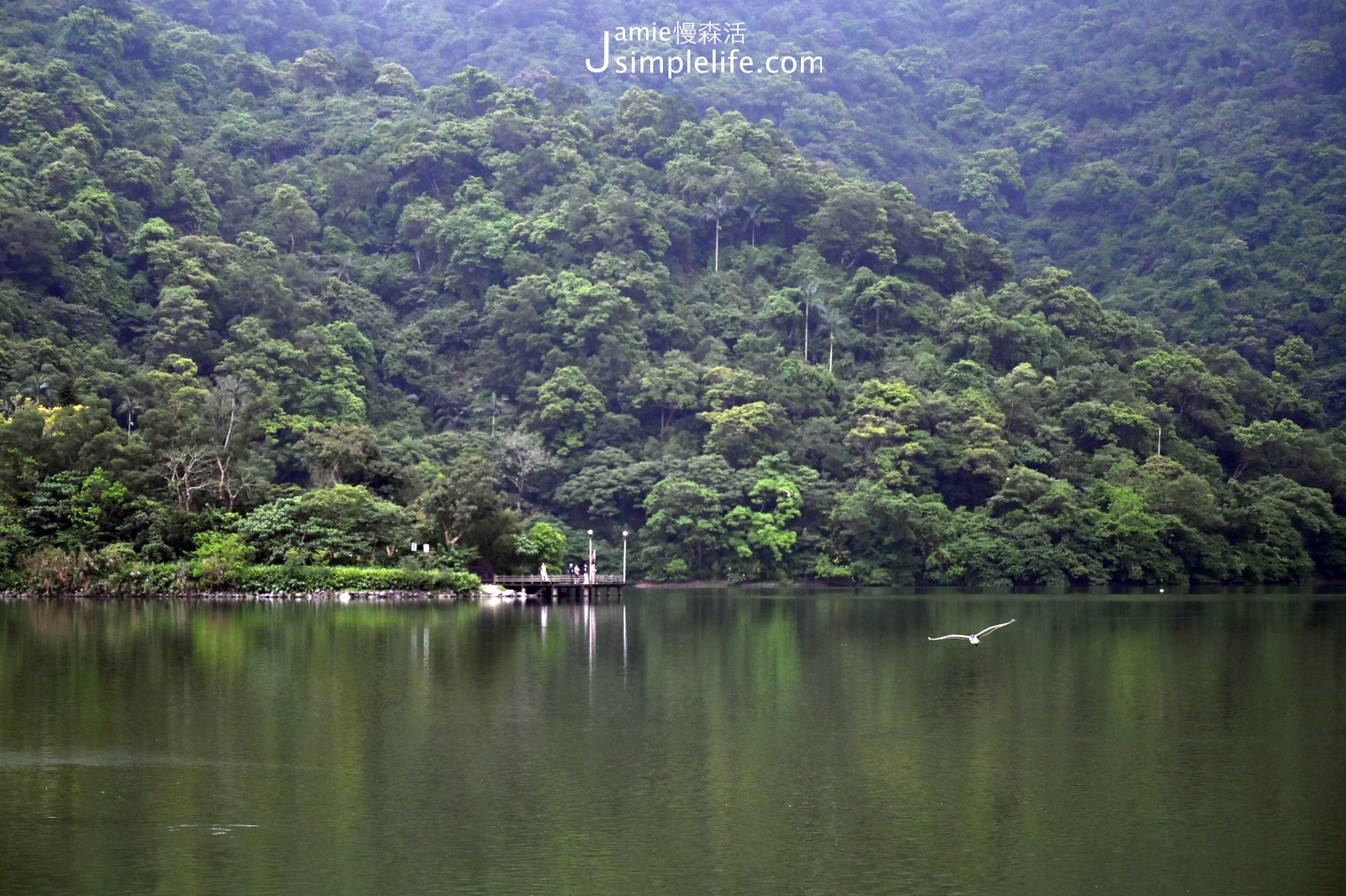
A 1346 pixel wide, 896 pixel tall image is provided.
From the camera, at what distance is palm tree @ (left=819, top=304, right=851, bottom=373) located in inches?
3514

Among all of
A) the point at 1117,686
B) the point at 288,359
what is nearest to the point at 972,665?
the point at 1117,686

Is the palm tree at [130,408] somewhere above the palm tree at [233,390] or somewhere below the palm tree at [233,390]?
below

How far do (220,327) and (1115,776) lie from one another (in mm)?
70412

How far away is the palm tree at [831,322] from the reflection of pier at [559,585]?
31867 mm

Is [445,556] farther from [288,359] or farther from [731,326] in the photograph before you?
[731,326]

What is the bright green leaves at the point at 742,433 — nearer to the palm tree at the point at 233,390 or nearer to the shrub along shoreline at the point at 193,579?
the palm tree at the point at 233,390

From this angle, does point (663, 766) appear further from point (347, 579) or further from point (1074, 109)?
point (1074, 109)

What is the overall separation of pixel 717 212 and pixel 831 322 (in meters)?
15.6

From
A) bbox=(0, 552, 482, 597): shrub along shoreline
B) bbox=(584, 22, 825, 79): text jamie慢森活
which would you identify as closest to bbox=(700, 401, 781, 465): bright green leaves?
bbox=(0, 552, 482, 597): shrub along shoreline

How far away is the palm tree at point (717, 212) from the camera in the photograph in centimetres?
9981

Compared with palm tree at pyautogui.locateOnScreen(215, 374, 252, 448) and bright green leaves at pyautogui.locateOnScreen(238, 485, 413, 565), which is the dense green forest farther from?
palm tree at pyautogui.locateOnScreen(215, 374, 252, 448)

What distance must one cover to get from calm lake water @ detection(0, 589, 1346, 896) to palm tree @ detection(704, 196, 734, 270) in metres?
65.0

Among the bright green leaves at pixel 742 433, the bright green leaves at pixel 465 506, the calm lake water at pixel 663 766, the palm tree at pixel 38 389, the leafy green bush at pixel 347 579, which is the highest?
the palm tree at pixel 38 389

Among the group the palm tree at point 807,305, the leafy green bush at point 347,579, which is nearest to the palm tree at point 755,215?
the palm tree at point 807,305
